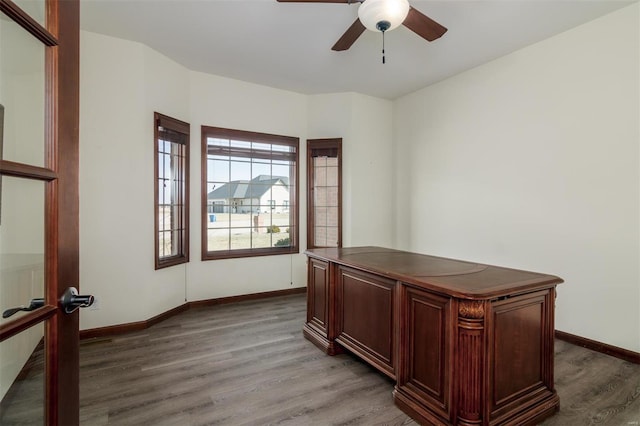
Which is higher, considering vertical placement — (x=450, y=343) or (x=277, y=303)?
(x=450, y=343)

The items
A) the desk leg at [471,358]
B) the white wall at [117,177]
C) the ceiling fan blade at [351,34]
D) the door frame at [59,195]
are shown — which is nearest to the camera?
the door frame at [59,195]

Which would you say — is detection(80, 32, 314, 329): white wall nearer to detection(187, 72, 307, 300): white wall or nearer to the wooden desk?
detection(187, 72, 307, 300): white wall

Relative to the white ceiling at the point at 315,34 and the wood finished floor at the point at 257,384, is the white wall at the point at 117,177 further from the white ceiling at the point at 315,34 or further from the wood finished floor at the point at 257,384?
the wood finished floor at the point at 257,384

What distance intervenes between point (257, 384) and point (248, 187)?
280 centimetres

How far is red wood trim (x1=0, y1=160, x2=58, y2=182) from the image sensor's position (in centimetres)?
85

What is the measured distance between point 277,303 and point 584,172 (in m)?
3.73

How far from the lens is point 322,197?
498 cm

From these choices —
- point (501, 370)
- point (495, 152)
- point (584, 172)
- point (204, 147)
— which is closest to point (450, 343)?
point (501, 370)

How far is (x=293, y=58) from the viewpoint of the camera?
3.76m

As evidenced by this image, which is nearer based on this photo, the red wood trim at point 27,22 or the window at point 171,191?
the red wood trim at point 27,22

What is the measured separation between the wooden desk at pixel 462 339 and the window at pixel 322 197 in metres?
2.44

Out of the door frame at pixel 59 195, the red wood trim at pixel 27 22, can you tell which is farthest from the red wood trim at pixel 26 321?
the red wood trim at pixel 27 22

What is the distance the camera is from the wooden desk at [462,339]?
1.75m

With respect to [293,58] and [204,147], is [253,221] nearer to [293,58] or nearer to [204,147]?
[204,147]
